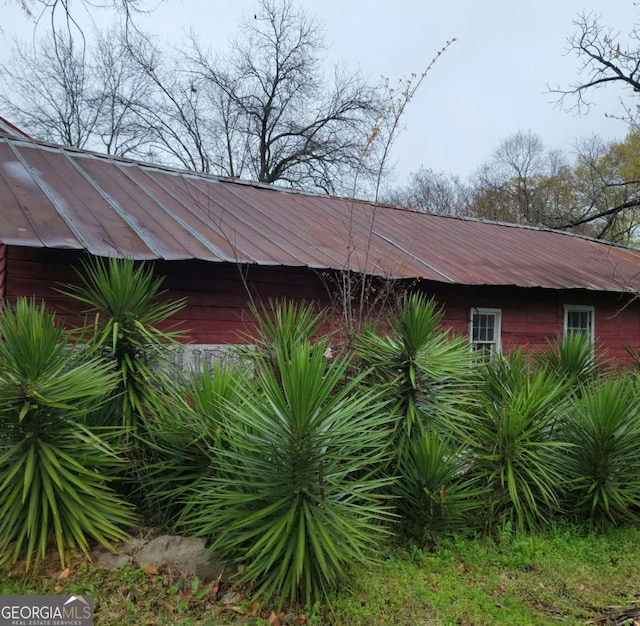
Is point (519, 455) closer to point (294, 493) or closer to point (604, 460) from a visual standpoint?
point (604, 460)

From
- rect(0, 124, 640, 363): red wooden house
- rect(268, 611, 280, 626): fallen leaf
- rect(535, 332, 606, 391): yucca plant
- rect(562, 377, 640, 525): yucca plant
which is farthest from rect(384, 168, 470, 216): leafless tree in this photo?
rect(268, 611, 280, 626): fallen leaf

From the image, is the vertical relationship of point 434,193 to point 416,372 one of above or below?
above

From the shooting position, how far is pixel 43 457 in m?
3.97

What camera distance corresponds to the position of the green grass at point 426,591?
360cm

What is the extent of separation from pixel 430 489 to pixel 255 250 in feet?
12.8

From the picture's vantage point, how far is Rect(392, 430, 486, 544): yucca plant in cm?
464

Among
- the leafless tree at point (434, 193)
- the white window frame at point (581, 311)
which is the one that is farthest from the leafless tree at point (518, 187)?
the white window frame at point (581, 311)

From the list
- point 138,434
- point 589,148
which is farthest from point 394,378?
point 589,148

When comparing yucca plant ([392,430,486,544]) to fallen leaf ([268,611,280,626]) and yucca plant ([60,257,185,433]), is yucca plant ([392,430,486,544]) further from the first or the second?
yucca plant ([60,257,185,433])

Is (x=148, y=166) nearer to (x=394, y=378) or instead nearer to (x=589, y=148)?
(x=394, y=378)

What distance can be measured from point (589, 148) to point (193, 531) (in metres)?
31.5

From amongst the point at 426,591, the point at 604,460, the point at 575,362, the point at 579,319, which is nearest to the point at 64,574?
the point at 426,591

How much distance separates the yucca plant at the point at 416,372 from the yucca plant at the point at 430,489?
0.20 meters

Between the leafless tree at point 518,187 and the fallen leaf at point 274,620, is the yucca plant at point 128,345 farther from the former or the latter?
the leafless tree at point 518,187
